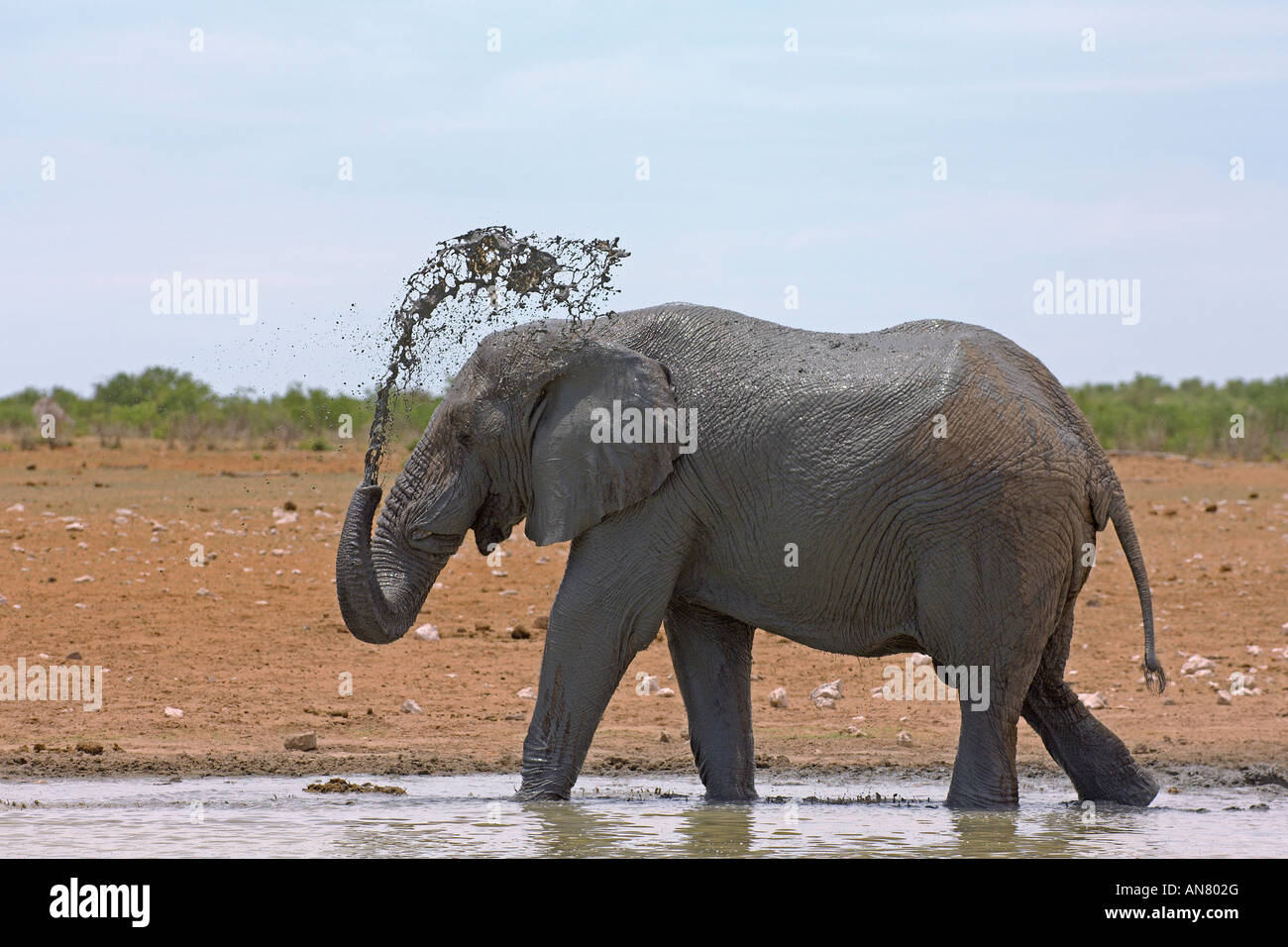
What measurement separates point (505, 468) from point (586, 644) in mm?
1099

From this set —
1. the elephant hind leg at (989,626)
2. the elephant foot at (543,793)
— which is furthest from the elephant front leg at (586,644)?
the elephant hind leg at (989,626)

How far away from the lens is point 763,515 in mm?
9703

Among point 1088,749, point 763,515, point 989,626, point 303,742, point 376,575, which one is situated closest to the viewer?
point 989,626

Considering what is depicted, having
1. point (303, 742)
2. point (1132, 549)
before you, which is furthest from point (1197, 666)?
point (303, 742)

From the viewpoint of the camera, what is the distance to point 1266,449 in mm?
38500

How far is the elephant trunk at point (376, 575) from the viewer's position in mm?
9961

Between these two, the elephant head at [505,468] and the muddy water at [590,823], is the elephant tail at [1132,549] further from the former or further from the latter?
the elephant head at [505,468]

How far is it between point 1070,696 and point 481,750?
3.88 m

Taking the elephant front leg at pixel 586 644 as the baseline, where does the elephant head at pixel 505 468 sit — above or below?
above

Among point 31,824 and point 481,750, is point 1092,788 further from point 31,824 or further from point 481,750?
point 31,824

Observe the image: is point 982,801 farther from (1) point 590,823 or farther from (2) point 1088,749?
(1) point 590,823

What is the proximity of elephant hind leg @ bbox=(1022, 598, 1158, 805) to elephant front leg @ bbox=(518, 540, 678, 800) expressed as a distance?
2156 mm

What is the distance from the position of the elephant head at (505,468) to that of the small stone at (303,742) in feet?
7.28
